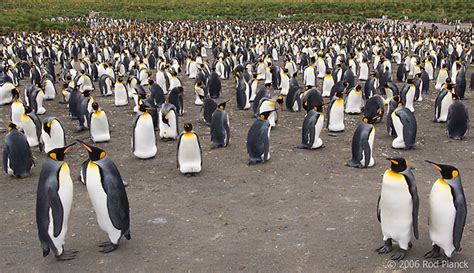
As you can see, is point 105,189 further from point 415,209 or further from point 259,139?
point 259,139

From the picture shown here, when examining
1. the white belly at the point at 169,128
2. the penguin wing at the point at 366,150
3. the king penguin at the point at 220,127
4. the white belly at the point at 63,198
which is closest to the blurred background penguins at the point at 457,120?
the penguin wing at the point at 366,150

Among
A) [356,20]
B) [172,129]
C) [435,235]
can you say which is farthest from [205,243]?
[356,20]

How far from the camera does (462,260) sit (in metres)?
4.51

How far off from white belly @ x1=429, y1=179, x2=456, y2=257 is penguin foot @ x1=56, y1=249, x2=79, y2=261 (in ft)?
11.9

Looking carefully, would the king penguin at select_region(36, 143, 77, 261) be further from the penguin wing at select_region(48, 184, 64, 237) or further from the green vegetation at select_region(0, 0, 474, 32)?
the green vegetation at select_region(0, 0, 474, 32)

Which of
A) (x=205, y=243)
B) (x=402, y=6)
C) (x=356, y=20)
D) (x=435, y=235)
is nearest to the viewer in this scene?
(x=435, y=235)

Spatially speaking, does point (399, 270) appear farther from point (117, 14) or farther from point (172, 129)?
point (117, 14)

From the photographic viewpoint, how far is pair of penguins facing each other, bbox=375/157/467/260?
13.9 ft

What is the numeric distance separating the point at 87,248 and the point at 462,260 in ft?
12.7

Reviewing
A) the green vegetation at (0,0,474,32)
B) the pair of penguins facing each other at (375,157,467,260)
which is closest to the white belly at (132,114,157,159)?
the pair of penguins facing each other at (375,157,467,260)

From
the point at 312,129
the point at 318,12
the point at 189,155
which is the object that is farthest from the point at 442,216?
the point at 318,12

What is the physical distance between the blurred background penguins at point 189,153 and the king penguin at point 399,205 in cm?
317

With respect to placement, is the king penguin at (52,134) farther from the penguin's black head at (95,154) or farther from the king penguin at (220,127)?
the penguin's black head at (95,154)

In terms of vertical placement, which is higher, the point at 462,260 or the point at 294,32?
the point at 294,32
